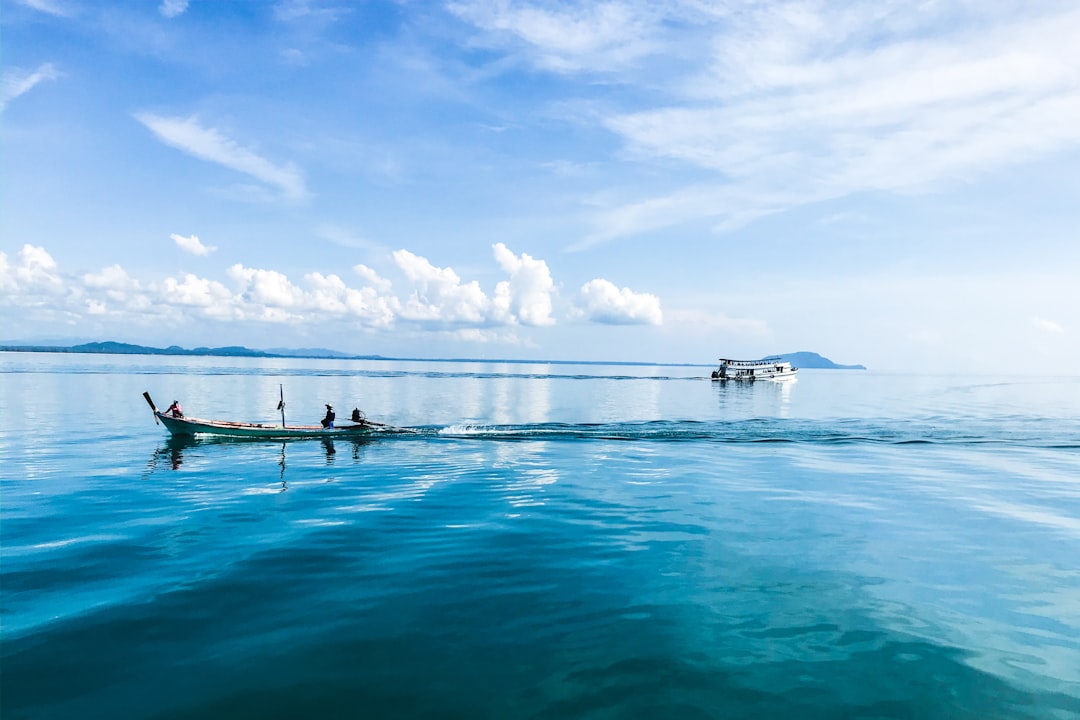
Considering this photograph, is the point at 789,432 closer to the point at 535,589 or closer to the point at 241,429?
the point at 535,589

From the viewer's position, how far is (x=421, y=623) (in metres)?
14.3

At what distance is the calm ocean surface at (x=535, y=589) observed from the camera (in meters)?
11.6

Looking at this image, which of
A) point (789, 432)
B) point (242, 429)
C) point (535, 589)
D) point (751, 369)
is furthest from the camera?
point (751, 369)

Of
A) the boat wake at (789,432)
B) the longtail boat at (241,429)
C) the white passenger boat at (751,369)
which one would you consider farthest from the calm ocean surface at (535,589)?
the white passenger boat at (751,369)

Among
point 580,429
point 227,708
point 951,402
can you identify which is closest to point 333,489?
point 227,708

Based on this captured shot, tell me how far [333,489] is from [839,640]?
24180mm

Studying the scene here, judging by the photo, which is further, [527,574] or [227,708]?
[527,574]

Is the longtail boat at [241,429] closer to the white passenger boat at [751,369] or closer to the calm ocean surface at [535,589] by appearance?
the calm ocean surface at [535,589]

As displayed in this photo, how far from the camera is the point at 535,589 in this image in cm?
1650

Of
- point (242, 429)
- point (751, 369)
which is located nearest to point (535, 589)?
point (242, 429)

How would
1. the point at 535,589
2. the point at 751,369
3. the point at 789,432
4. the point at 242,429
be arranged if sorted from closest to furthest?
the point at 535,589 < the point at 242,429 < the point at 789,432 < the point at 751,369

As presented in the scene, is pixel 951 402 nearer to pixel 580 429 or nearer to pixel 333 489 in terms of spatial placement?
pixel 580 429

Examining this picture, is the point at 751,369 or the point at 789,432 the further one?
the point at 751,369

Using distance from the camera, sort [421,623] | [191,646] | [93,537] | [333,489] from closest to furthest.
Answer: [191,646], [421,623], [93,537], [333,489]
